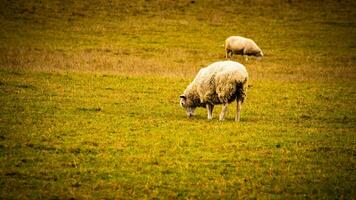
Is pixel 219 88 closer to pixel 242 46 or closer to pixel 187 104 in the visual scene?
pixel 187 104

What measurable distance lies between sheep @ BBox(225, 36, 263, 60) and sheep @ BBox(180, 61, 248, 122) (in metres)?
16.6

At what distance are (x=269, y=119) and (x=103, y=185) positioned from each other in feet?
29.6

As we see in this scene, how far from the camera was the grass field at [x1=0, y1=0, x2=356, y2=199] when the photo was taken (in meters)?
9.72

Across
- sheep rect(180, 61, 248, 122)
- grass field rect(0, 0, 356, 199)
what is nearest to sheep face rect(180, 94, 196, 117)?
sheep rect(180, 61, 248, 122)

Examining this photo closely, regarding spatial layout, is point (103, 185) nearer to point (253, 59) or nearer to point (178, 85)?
point (178, 85)

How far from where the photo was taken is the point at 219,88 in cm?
1595

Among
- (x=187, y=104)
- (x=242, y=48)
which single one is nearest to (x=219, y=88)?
(x=187, y=104)

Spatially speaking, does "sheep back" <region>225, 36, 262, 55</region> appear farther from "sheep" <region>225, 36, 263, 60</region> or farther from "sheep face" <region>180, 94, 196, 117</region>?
"sheep face" <region>180, 94, 196, 117</region>

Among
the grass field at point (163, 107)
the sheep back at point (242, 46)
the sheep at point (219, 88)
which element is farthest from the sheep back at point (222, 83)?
the sheep back at point (242, 46)

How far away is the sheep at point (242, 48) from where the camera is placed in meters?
33.6

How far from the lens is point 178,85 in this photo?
23.7 m

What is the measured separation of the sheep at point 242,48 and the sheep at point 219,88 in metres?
16.6

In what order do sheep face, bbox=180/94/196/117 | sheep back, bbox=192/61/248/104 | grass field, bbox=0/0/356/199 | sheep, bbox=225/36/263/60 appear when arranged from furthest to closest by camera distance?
sheep, bbox=225/36/263/60 < sheep face, bbox=180/94/196/117 < sheep back, bbox=192/61/248/104 < grass field, bbox=0/0/356/199

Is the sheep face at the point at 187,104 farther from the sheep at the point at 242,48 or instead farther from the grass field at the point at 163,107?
the sheep at the point at 242,48
